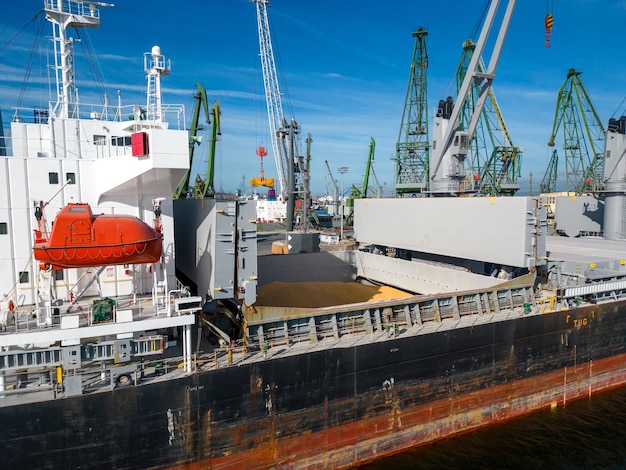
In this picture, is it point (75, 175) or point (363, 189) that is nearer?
point (75, 175)

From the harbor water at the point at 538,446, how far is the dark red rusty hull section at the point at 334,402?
1.50ft

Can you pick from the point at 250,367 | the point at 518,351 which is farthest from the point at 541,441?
the point at 250,367

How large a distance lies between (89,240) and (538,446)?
1566 centimetres

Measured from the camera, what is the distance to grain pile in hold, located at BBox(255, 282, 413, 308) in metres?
18.8

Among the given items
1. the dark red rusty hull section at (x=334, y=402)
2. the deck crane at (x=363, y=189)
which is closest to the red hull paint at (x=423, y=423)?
the dark red rusty hull section at (x=334, y=402)

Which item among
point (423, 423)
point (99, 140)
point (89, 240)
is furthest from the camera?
point (99, 140)

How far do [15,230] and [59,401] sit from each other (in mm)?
5093

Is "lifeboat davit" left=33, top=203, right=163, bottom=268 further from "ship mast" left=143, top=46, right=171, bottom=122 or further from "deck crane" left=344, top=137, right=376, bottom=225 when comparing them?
"deck crane" left=344, top=137, right=376, bottom=225

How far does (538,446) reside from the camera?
14.5 m

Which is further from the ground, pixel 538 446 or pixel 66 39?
pixel 66 39

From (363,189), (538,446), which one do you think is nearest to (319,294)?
(538,446)

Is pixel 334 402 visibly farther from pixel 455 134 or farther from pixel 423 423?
pixel 455 134

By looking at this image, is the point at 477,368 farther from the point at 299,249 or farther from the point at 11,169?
the point at 11,169

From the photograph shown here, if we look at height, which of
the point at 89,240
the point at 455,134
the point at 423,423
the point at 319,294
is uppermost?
the point at 455,134
